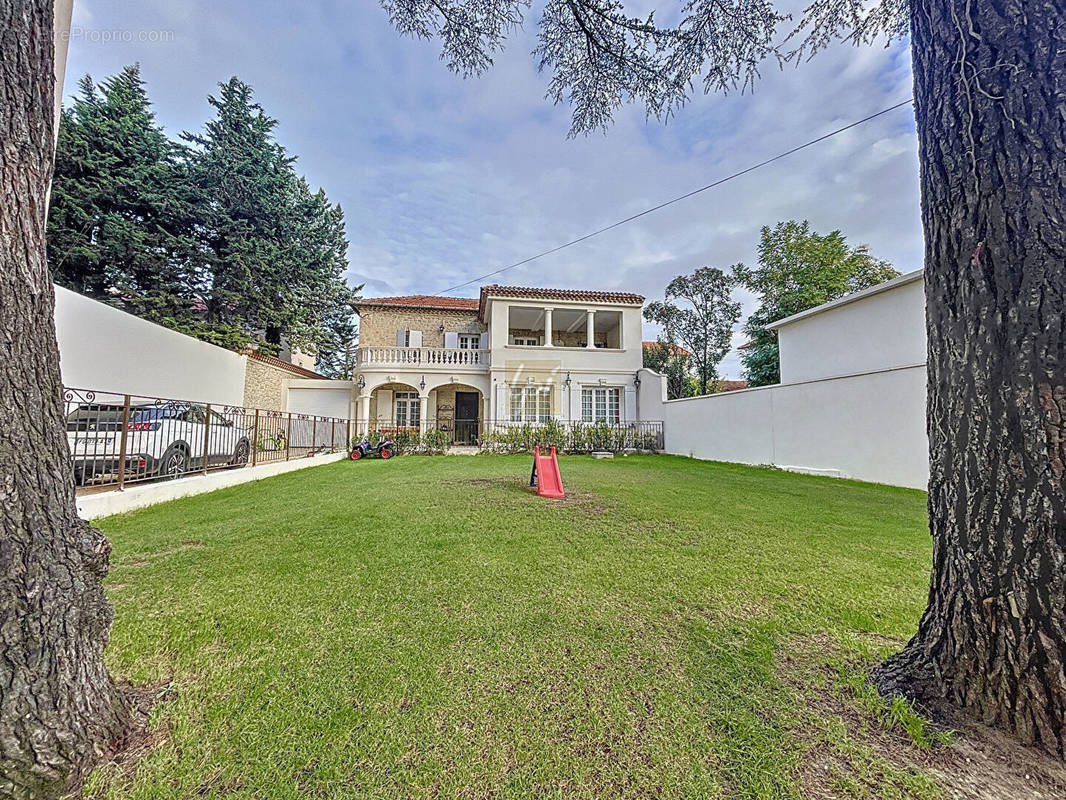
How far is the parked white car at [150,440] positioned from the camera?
5156 mm

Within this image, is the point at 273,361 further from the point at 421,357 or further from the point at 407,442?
the point at 407,442

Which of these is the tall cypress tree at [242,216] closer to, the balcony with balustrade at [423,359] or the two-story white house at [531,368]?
the balcony with balustrade at [423,359]

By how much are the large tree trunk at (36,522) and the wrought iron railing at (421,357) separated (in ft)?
50.0

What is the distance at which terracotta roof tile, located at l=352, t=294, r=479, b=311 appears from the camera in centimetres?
1903

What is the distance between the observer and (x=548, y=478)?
6844 millimetres

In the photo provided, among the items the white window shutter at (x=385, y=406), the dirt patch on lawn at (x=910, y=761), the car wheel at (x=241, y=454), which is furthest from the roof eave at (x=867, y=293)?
the white window shutter at (x=385, y=406)

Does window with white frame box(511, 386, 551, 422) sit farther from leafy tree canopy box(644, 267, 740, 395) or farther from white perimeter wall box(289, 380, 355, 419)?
leafy tree canopy box(644, 267, 740, 395)

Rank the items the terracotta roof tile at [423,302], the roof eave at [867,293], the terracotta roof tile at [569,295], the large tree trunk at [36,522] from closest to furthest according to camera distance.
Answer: the large tree trunk at [36,522] < the roof eave at [867,293] < the terracotta roof tile at [569,295] < the terracotta roof tile at [423,302]

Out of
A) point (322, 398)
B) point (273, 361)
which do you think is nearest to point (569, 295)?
point (322, 398)

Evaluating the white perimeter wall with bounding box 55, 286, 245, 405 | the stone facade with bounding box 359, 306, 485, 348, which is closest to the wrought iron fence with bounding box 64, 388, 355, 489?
the white perimeter wall with bounding box 55, 286, 245, 405

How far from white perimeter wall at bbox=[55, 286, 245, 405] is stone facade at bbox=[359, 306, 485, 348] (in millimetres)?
6705

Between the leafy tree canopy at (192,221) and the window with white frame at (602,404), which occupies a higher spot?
the leafy tree canopy at (192,221)

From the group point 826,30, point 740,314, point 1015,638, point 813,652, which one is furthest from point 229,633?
point 740,314

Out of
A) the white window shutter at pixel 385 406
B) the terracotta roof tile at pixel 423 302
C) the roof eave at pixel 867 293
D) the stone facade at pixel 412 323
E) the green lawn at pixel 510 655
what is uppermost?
the terracotta roof tile at pixel 423 302
